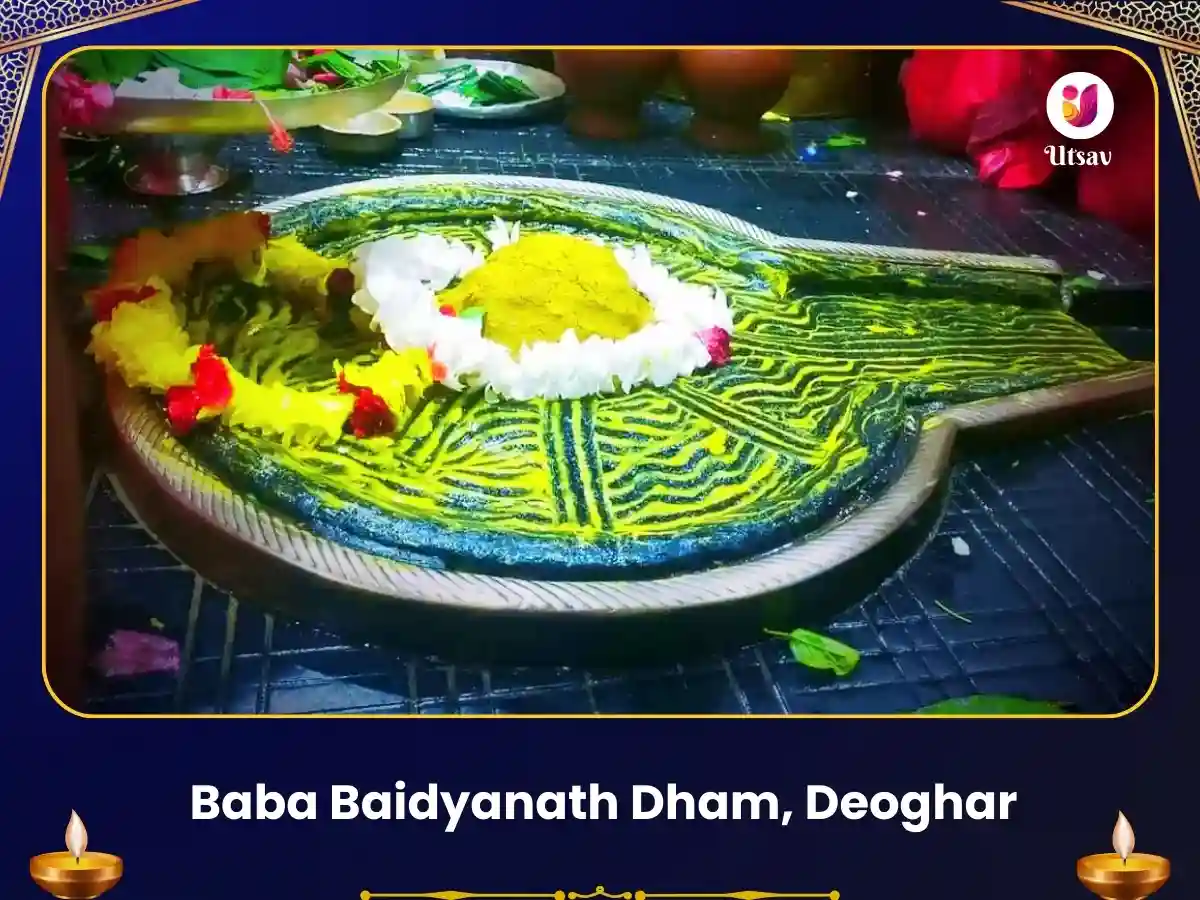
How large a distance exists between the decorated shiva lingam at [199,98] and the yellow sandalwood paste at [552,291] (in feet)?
0.67

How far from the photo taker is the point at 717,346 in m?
1.16

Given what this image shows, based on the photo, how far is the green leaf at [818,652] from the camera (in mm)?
1057

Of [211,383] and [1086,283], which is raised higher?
[1086,283]

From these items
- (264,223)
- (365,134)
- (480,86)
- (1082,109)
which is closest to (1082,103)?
(1082,109)

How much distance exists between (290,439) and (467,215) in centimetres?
30
